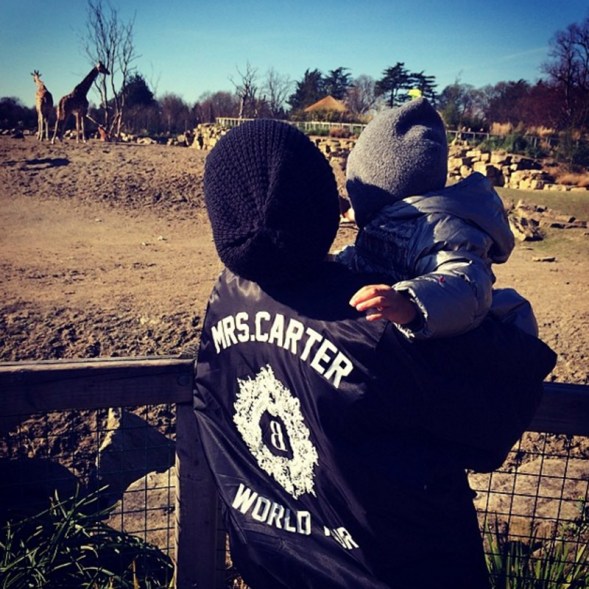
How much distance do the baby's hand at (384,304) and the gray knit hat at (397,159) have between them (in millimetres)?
379

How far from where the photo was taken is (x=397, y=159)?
154 cm

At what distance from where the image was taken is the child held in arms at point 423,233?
128cm

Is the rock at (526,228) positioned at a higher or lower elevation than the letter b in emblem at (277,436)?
lower

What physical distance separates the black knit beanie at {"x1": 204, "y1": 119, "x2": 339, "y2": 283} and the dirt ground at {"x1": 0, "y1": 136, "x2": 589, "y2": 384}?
4.18m

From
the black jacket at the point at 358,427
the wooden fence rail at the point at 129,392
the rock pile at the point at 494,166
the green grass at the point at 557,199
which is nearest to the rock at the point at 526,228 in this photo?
the green grass at the point at 557,199

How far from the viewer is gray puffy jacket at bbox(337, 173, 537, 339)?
4.23ft

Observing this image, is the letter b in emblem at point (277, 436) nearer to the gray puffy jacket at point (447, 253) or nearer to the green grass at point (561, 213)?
the gray puffy jacket at point (447, 253)

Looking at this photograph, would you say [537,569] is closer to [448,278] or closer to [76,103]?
[448,278]

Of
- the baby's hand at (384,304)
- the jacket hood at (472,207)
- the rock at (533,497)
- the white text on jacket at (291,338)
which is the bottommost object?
the rock at (533,497)

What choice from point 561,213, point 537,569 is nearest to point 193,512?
point 537,569

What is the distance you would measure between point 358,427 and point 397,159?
25.5 inches

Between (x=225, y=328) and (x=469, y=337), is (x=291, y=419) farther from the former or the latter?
(x=469, y=337)

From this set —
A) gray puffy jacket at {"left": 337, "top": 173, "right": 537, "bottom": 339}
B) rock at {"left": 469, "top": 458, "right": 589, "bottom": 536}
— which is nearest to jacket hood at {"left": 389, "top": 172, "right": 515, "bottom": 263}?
gray puffy jacket at {"left": 337, "top": 173, "right": 537, "bottom": 339}

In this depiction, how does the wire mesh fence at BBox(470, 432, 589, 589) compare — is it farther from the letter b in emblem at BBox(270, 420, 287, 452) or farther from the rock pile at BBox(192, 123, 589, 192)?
the rock pile at BBox(192, 123, 589, 192)
